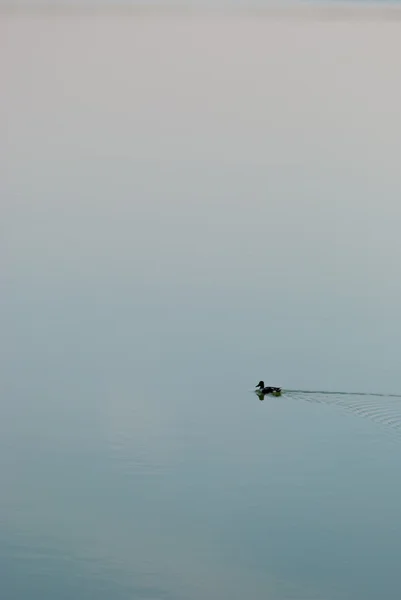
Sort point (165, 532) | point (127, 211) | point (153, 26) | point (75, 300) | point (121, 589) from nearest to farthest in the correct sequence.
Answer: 1. point (121, 589)
2. point (165, 532)
3. point (75, 300)
4. point (127, 211)
5. point (153, 26)

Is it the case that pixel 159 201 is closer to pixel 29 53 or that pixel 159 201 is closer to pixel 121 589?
pixel 121 589

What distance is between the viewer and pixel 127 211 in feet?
88.7

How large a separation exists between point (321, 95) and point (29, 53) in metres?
12.3

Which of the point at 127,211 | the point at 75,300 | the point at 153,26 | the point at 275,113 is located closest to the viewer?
the point at 75,300

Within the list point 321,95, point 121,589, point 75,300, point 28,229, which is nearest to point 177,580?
point 121,589

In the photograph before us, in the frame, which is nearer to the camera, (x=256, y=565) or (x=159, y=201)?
(x=256, y=565)

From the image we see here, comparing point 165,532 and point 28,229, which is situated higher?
point 28,229

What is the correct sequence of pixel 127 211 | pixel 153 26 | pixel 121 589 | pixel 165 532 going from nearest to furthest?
pixel 121 589
pixel 165 532
pixel 127 211
pixel 153 26

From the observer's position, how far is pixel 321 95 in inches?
1609

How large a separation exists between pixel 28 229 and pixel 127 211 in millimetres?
2556

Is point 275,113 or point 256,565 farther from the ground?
point 275,113

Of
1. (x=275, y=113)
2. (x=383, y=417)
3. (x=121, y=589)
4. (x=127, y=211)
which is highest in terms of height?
(x=275, y=113)

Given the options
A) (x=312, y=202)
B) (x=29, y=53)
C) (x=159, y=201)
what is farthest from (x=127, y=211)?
(x=29, y=53)

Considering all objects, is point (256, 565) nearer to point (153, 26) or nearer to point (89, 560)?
point (89, 560)
